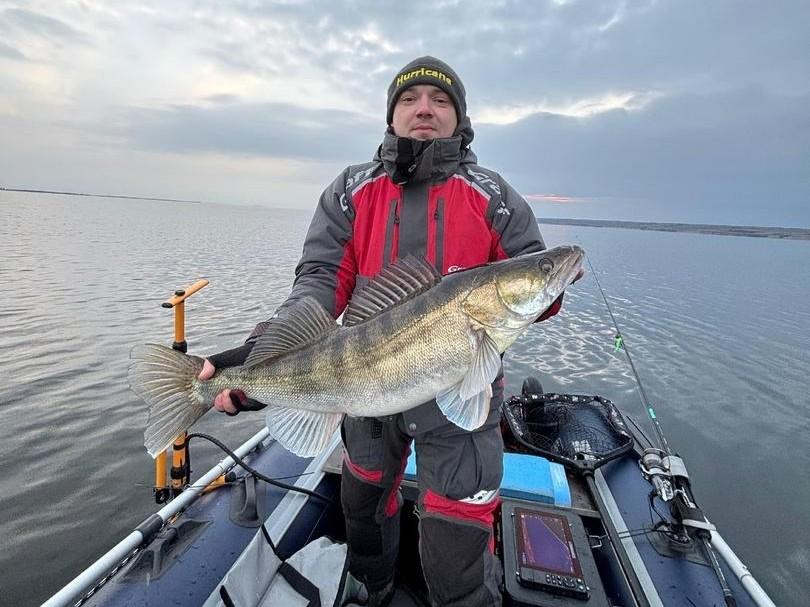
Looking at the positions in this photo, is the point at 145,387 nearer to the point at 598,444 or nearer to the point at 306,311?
the point at 306,311

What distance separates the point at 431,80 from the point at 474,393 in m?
2.39


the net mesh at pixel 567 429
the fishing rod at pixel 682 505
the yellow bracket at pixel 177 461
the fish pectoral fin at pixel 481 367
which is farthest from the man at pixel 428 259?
the net mesh at pixel 567 429

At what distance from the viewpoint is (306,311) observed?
3.21 meters

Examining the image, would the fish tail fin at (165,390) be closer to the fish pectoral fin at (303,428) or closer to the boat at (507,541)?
the fish pectoral fin at (303,428)

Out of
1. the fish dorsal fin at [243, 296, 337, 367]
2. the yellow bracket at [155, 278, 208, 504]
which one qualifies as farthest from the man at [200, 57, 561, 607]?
the yellow bracket at [155, 278, 208, 504]

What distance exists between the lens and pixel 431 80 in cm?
340

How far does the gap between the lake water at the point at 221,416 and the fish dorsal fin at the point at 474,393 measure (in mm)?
6700

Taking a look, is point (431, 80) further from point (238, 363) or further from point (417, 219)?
point (238, 363)

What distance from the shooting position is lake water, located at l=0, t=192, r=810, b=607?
283 inches

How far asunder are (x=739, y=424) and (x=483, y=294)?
12.3 m

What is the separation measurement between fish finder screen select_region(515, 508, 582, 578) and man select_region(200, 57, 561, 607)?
43 centimetres

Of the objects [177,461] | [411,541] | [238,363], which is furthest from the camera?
[177,461]

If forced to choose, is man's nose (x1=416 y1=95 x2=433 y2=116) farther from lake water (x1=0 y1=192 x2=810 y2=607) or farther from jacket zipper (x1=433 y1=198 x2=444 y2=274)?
lake water (x1=0 y1=192 x2=810 y2=607)

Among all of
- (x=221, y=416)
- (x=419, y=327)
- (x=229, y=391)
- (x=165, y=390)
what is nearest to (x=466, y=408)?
(x=419, y=327)
